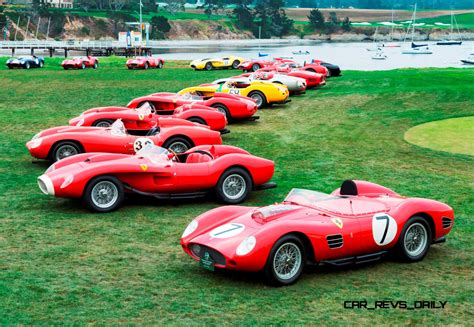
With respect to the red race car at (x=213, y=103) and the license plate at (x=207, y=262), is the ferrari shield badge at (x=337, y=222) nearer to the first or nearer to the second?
the license plate at (x=207, y=262)

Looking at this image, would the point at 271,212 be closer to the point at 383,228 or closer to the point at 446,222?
the point at 383,228

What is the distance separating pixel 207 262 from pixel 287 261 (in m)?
→ 1.07

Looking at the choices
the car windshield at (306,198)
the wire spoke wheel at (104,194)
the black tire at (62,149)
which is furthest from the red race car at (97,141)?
the car windshield at (306,198)

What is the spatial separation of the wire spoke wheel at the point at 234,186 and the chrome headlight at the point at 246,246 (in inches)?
198

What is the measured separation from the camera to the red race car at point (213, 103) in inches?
1041

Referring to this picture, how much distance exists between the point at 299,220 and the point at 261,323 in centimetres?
206

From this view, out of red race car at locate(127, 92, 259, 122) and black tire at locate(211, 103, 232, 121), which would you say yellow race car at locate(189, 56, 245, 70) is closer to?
red race car at locate(127, 92, 259, 122)

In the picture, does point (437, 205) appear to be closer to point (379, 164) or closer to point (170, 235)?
point (170, 235)

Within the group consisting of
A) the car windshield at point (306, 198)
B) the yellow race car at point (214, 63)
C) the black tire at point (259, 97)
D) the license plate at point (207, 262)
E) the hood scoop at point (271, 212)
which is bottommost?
the yellow race car at point (214, 63)

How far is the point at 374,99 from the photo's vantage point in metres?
35.8

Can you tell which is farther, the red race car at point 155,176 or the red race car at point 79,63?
the red race car at point 79,63

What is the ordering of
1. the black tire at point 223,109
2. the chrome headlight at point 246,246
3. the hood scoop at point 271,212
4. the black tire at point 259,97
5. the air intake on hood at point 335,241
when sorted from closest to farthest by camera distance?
the chrome headlight at point 246,246 → the air intake on hood at point 335,241 → the hood scoop at point 271,212 → the black tire at point 223,109 → the black tire at point 259,97

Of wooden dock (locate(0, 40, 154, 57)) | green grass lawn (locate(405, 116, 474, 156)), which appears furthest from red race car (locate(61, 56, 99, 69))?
green grass lawn (locate(405, 116, 474, 156))

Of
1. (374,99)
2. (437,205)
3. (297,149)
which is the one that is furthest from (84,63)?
(437,205)
